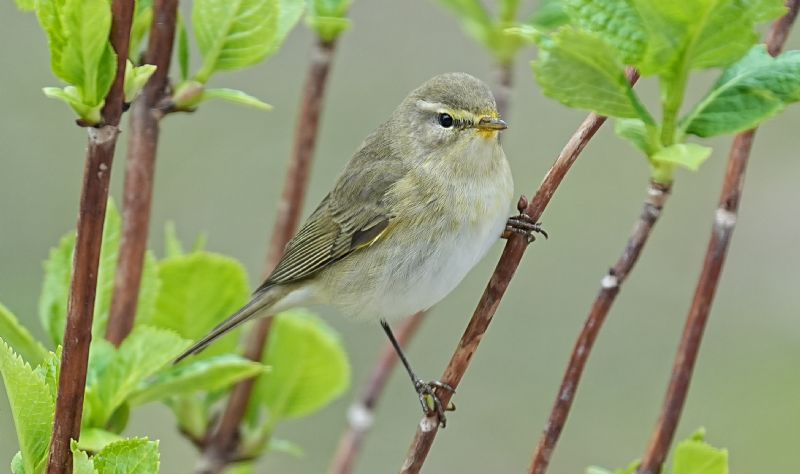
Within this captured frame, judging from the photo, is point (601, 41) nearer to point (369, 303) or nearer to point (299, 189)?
point (299, 189)

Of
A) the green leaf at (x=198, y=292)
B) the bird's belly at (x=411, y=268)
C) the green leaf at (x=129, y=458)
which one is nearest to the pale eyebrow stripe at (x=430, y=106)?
the bird's belly at (x=411, y=268)

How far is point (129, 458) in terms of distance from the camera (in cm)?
143

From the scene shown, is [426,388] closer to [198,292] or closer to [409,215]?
[198,292]

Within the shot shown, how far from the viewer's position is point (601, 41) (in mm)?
1443

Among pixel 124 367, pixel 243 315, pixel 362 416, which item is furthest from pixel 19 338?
pixel 362 416

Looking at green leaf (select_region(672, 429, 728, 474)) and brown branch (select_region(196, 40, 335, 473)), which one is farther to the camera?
brown branch (select_region(196, 40, 335, 473))

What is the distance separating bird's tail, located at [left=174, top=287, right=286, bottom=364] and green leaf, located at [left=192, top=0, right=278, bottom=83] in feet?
1.79

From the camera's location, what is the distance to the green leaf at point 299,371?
7.88ft

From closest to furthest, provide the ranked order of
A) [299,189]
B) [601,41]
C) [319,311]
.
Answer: [601,41] < [299,189] < [319,311]

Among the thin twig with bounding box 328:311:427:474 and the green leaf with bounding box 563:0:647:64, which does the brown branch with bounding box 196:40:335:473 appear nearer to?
the thin twig with bounding box 328:311:427:474

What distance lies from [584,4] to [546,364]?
4.59 meters

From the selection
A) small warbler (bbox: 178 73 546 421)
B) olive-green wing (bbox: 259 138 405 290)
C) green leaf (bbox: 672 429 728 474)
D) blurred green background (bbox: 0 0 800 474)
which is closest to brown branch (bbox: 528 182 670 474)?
green leaf (bbox: 672 429 728 474)

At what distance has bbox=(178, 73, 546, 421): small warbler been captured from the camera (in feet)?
9.20

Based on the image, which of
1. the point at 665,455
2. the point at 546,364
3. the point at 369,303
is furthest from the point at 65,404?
the point at 546,364
